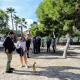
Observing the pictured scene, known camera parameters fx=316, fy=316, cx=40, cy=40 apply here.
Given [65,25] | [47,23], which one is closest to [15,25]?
[47,23]

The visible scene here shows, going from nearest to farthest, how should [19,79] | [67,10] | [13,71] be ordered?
[19,79], [13,71], [67,10]

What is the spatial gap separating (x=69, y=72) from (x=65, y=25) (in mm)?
8053

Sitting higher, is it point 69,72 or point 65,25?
point 65,25

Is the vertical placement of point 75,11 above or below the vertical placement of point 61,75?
above

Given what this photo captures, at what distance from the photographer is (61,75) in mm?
13680

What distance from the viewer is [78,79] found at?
12.7 m

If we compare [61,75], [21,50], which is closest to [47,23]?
[21,50]

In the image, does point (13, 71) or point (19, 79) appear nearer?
point (19, 79)

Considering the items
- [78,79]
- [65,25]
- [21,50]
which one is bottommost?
[78,79]

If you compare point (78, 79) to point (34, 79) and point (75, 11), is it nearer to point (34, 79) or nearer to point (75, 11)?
point (34, 79)

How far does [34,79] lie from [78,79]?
1771 millimetres

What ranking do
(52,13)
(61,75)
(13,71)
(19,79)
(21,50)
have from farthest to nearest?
1. (52,13)
2. (21,50)
3. (13,71)
4. (61,75)
5. (19,79)

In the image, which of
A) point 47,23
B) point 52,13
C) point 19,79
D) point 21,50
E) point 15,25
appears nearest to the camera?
point 19,79

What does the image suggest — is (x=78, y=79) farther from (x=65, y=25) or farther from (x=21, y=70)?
(x=65, y=25)
